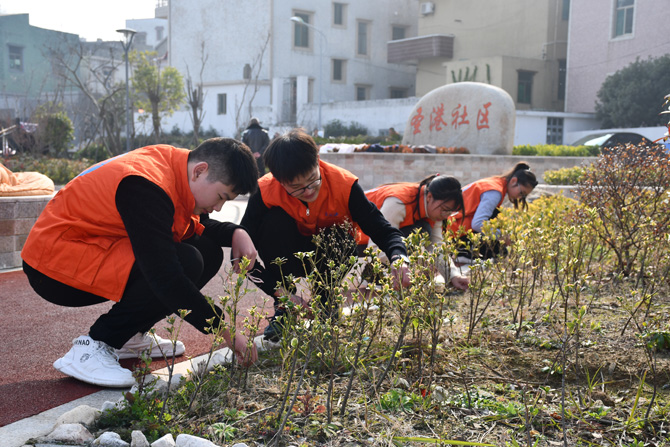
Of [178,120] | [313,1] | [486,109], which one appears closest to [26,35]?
[178,120]

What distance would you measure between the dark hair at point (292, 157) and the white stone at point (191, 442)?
1.43 m

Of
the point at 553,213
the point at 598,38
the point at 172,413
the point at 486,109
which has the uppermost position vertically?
the point at 598,38

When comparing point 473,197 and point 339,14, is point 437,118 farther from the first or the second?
point 339,14

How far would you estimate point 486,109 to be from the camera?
48.5ft

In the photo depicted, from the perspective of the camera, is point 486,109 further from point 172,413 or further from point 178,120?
point 178,120

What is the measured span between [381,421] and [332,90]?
34.2 meters

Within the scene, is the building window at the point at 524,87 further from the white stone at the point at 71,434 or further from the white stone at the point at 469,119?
the white stone at the point at 71,434

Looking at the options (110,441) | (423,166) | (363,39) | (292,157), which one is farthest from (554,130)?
(110,441)

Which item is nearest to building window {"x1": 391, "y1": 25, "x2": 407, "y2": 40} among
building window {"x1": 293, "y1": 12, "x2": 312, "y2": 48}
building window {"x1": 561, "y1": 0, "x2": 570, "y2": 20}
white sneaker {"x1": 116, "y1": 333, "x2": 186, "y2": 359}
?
building window {"x1": 293, "y1": 12, "x2": 312, "y2": 48}

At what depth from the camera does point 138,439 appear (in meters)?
1.95

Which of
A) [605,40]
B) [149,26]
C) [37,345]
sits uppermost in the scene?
[149,26]

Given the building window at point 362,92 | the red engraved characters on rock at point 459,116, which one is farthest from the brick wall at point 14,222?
the building window at point 362,92

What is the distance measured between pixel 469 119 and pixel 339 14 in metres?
23.0

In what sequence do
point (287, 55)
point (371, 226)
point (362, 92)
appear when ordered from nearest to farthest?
point (371, 226), point (287, 55), point (362, 92)
